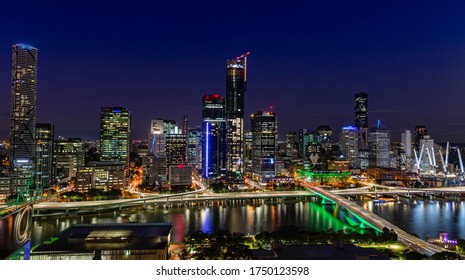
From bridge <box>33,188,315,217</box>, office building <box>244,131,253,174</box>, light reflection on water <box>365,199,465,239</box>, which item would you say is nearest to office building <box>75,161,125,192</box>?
bridge <box>33,188,315,217</box>

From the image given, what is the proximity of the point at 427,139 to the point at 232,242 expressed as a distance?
1955 cm

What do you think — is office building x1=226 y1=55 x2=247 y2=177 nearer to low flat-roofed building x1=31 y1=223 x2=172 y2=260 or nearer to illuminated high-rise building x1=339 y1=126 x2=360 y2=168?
illuminated high-rise building x1=339 y1=126 x2=360 y2=168

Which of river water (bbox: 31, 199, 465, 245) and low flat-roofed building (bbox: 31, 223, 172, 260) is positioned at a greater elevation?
low flat-roofed building (bbox: 31, 223, 172, 260)

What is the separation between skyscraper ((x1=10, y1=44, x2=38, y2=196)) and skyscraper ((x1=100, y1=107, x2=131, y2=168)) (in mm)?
5312

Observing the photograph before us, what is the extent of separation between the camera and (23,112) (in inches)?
463

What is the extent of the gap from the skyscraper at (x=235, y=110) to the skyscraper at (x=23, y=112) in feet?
28.3

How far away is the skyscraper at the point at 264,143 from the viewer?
1733 centimetres

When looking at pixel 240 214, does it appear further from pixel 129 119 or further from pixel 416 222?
pixel 129 119

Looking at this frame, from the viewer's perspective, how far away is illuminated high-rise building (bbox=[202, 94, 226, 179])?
16359 mm

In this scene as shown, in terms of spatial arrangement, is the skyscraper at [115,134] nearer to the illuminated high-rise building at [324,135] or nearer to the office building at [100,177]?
the office building at [100,177]

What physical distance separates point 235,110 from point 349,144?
8.84m

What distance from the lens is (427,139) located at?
20297 mm

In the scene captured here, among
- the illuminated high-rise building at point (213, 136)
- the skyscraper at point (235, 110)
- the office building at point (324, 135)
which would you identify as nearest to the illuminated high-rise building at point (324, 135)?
the office building at point (324, 135)
